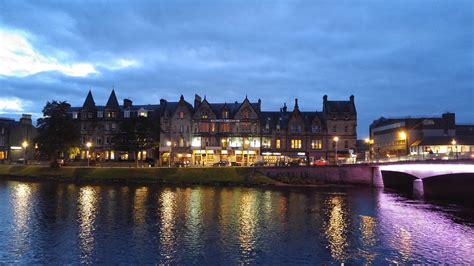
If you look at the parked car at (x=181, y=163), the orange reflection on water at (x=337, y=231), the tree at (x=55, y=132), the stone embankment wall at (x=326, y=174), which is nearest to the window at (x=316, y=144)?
the stone embankment wall at (x=326, y=174)

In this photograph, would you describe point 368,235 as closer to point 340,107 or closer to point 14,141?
point 340,107

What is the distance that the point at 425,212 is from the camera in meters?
52.6

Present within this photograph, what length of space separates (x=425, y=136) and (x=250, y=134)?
50.5 metres

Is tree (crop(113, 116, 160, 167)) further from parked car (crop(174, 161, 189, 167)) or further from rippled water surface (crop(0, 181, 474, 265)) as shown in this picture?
rippled water surface (crop(0, 181, 474, 265))

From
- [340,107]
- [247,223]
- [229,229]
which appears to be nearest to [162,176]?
[247,223]

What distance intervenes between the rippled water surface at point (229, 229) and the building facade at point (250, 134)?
159 feet

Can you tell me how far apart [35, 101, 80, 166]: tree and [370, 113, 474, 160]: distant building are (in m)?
75.7

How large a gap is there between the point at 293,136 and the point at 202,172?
35745 mm

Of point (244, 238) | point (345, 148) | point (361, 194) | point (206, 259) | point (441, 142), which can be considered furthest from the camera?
point (345, 148)

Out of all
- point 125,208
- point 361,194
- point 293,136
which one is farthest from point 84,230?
point 293,136

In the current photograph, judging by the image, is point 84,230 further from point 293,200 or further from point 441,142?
point 441,142

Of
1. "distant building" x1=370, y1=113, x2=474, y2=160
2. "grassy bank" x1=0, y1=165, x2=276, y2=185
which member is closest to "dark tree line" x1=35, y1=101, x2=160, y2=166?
"grassy bank" x1=0, y1=165, x2=276, y2=185

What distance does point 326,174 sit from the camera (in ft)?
288

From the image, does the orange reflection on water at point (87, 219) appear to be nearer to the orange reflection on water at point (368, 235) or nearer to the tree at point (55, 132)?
the orange reflection on water at point (368, 235)
